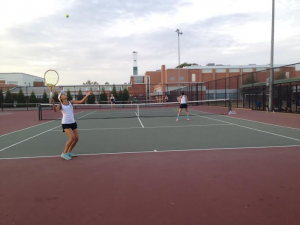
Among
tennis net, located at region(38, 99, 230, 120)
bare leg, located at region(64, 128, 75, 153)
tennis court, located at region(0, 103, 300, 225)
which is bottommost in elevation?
tennis court, located at region(0, 103, 300, 225)

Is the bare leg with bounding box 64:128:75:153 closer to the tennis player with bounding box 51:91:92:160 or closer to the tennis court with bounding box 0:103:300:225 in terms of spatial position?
the tennis player with bounding box 51:91:92:160

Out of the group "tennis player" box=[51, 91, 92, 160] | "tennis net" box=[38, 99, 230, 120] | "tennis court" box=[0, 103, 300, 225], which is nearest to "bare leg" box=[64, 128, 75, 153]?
"tennis player" box=[51, 91, 92, 160]

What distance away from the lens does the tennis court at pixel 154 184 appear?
3057 millimetres

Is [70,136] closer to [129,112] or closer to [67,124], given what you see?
[67,124]

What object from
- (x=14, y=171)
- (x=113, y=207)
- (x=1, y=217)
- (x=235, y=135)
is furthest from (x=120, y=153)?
(x=235, y=135)

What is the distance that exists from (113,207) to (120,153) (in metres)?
2.91

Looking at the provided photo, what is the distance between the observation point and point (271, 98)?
1753 cm

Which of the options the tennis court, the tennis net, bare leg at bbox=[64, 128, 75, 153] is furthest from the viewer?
the tennis net

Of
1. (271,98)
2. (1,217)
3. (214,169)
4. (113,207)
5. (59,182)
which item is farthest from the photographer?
(271,98)

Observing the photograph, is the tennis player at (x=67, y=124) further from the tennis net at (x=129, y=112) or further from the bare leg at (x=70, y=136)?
the tennis net at (x=129, y=112)

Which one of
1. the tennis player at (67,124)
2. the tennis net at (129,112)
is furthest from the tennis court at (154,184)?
the tennis net at (129,112)

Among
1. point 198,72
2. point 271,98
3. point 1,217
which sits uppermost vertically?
point 198,72

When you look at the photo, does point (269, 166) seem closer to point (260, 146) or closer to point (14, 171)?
point (260, 146)

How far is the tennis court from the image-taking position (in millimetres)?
3057
